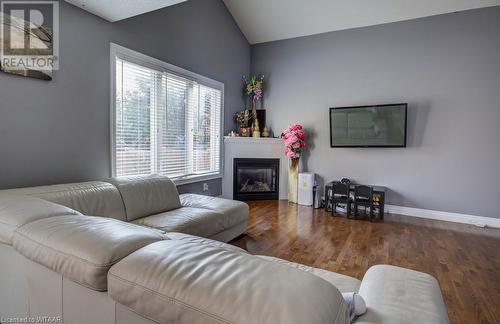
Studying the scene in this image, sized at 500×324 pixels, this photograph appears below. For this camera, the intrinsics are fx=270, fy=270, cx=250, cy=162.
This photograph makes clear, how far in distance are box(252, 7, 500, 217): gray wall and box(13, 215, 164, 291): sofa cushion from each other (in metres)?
4.51

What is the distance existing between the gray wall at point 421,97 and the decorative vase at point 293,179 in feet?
0.90

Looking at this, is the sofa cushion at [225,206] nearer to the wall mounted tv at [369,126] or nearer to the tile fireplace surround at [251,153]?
the tile fireplace surround at [251,153]

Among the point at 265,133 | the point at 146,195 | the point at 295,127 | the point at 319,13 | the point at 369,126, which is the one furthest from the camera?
the point at 265,133

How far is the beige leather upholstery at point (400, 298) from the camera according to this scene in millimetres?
936

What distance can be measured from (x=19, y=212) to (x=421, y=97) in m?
5.11

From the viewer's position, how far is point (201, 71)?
4.37 m

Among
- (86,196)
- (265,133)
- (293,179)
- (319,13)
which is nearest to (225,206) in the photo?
(86,196)

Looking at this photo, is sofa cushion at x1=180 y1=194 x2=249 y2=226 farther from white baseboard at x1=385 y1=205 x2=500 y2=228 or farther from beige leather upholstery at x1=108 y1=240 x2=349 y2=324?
white baseboard at x1=385 y1=205 x2=500 y2=228

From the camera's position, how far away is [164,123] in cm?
373

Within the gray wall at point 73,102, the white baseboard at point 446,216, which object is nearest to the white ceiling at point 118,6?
the gray wall at point 73,102

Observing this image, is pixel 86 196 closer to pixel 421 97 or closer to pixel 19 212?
pixel 19 212

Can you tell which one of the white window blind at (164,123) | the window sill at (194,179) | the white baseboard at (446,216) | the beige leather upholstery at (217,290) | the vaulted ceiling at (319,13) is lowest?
the white baseboard at (446,216)

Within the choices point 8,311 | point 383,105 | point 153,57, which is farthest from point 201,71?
point 8,311

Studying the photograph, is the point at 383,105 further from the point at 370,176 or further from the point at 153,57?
the point at 153,57
